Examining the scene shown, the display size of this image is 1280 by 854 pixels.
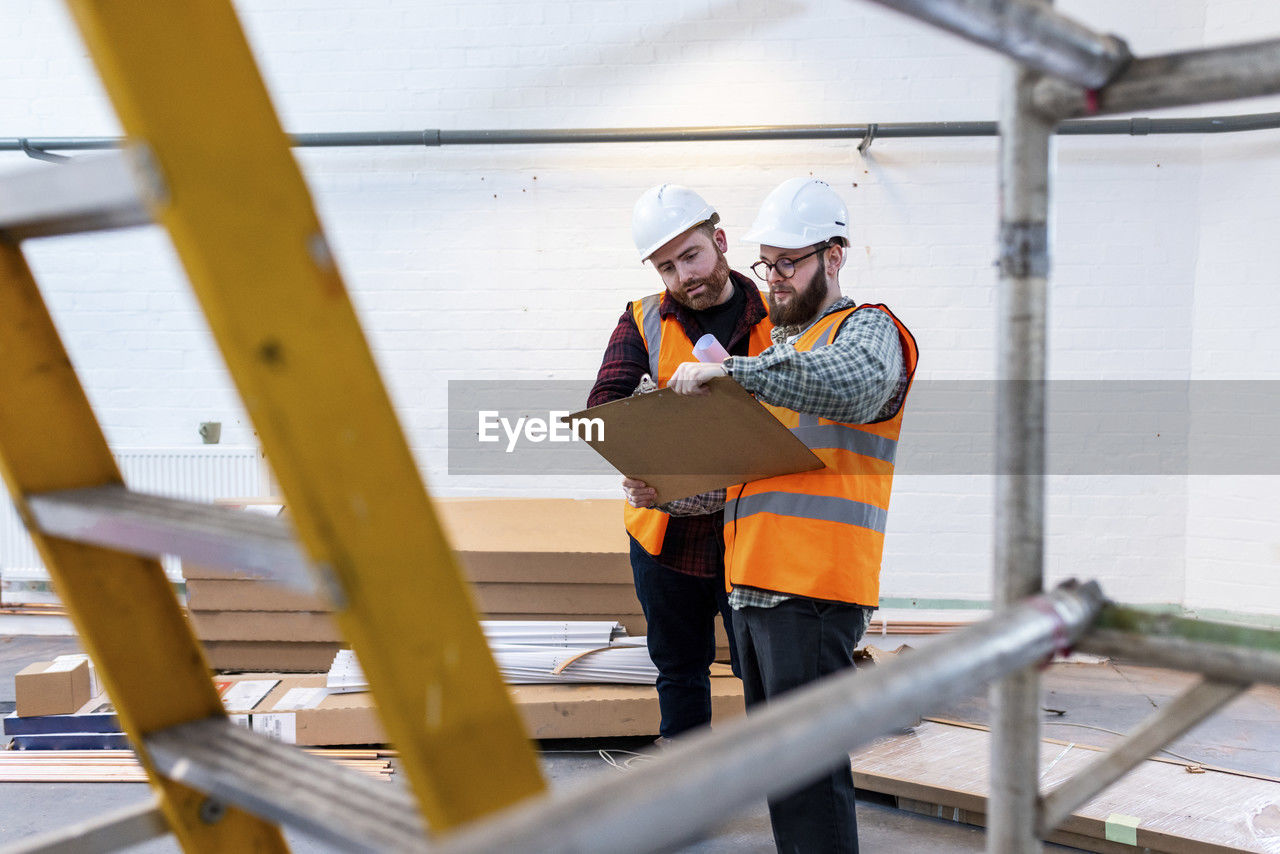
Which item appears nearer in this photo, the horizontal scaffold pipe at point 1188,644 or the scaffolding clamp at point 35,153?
the horizontal scaffold pipe at point 1188,644

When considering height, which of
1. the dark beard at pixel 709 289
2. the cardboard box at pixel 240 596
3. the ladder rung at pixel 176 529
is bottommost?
the cardboard box at pixel 240 596

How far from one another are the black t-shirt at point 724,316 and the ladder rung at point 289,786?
2232 mm

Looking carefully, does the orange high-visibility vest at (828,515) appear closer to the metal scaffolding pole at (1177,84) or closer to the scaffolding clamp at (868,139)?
the metal scaffolding pole at (1177,84)

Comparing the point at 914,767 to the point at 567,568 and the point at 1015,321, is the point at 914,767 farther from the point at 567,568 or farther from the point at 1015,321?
the point at 1015,321

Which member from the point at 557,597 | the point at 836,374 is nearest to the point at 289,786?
the point at 836,374

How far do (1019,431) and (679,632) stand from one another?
2.32 metres

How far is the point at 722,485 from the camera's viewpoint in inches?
101

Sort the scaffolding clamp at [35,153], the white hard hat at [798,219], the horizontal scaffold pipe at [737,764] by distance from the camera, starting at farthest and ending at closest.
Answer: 1. the scaffolding clamp at [35,153]
2. the white hard hat at [798,219]
3. the horizontal scaffold pipe at [737,764]

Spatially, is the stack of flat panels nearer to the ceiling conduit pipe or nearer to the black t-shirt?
the black t-shirt

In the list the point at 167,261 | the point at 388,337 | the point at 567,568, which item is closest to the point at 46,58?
the point at 167,261

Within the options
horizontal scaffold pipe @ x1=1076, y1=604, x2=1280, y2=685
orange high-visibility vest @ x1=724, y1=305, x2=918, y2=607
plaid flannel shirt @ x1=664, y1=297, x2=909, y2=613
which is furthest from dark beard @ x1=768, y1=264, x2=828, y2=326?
horizontal scaffold pipe @ x1=1076, y1=604, x2=1280, y2=685

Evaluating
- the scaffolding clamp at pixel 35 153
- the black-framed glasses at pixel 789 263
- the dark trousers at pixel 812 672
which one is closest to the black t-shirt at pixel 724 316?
the black-framed glasses at pixel 789 263

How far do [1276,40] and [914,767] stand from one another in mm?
2928

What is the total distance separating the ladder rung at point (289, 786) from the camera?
2.56 ft
